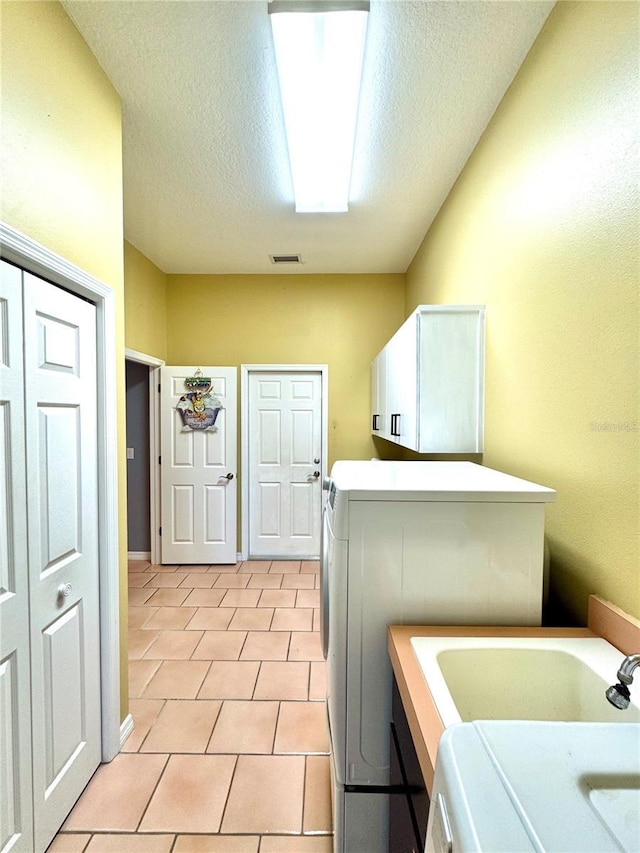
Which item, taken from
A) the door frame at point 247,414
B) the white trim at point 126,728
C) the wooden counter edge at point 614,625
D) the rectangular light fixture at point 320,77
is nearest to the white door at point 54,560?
the white trim at point 126,728

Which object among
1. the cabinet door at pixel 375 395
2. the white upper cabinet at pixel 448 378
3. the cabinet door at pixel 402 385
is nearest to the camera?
the white upper cabinet at pixel 448 378

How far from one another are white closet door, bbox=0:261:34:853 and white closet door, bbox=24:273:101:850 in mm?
32

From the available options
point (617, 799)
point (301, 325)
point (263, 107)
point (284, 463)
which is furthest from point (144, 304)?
point (617, 799)

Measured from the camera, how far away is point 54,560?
4.49 feet

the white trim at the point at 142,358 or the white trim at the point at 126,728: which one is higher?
the white trim at the point at 142,358

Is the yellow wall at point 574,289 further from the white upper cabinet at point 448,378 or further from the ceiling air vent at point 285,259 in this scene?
the ceiling air vent at point 285,259

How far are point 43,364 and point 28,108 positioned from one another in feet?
2.57


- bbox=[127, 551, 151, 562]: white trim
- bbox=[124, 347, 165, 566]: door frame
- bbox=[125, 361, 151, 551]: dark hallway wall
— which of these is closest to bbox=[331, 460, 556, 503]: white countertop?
bbox=[124, 347, 165, 566]: door frame

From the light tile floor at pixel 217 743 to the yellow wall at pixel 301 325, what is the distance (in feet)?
6.48

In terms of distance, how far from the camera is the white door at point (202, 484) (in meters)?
3.92

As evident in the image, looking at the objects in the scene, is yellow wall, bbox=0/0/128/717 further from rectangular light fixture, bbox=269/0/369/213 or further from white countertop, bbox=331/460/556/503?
white countertop, bbox=331/460/556/503

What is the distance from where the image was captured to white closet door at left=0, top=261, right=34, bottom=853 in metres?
1.15

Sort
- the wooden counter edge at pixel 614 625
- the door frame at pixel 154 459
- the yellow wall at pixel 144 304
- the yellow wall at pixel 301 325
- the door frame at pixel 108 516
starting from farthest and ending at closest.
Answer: the yellow wall at pixel 301 325, the door frame at pixel 154 459, the yellow wall at pixel 144 304, the door frame at pixel 108 516, the wooden counter edge at pixel 614 625

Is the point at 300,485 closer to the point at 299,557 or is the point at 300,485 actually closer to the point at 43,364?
the point at 299,557
